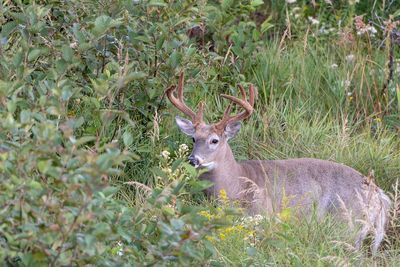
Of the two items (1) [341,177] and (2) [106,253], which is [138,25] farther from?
(2) [106,253]

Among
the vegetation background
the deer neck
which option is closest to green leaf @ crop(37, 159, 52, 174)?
the vegetation background

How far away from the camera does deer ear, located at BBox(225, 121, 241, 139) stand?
7926mm

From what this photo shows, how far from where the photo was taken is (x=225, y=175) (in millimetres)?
7953

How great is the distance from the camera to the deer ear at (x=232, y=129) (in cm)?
793

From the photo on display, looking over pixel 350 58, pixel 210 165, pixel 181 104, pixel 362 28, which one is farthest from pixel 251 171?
pixel 362 28

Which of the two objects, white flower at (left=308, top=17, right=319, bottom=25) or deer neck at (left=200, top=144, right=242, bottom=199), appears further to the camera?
white flower at (left=308, top=17, right=319, bottom=25)

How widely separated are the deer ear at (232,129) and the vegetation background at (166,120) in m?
0.37

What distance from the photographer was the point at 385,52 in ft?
30.8

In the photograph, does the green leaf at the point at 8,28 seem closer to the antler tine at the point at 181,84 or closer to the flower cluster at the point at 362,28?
the antler tine at the point at 181,84

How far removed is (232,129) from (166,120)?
1.77 feet

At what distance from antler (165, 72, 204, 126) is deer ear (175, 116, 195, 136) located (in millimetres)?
47

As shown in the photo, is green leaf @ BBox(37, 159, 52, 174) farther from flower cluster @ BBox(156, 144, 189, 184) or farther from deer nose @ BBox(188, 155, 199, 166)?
deer nose @ BBox(188, 155, 199, 166)

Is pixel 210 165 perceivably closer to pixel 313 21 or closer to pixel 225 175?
pixel 225 175

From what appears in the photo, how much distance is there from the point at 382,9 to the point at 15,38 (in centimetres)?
342
